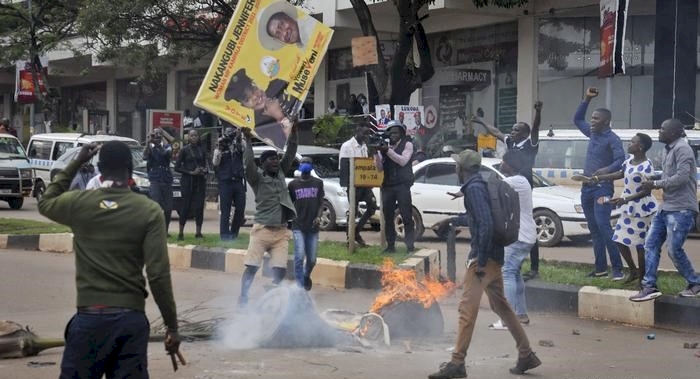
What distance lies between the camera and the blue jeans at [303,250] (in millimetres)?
10727

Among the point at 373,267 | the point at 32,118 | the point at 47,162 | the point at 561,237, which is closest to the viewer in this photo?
the point at 373,267

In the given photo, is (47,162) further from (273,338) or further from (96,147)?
(96,147)

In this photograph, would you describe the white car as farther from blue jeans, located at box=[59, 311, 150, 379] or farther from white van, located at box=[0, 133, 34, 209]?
white van, located at box=[0, 133, 34, 209]

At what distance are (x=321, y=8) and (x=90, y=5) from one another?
6051 mm

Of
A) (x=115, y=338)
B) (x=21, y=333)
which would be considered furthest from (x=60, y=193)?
(x=21, y=333)

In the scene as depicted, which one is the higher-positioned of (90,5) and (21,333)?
(90,5)

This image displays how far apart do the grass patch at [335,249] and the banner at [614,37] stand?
7.52 meters

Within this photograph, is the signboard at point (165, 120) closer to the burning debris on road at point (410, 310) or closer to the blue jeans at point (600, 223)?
the blue jeans at point (600, 223)

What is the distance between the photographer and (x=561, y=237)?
15.9 meters

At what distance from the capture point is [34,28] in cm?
3444

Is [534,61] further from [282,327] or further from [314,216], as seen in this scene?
[282,327]

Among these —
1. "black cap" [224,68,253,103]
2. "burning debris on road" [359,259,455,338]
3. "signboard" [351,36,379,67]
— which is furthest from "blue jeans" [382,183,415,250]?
"signboard" [351,36,379,67]

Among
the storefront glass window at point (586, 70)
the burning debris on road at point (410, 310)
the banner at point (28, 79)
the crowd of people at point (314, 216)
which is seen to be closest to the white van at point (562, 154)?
the crowd of people at point (314, 216)

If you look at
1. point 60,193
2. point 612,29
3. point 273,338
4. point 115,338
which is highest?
point 612,29
